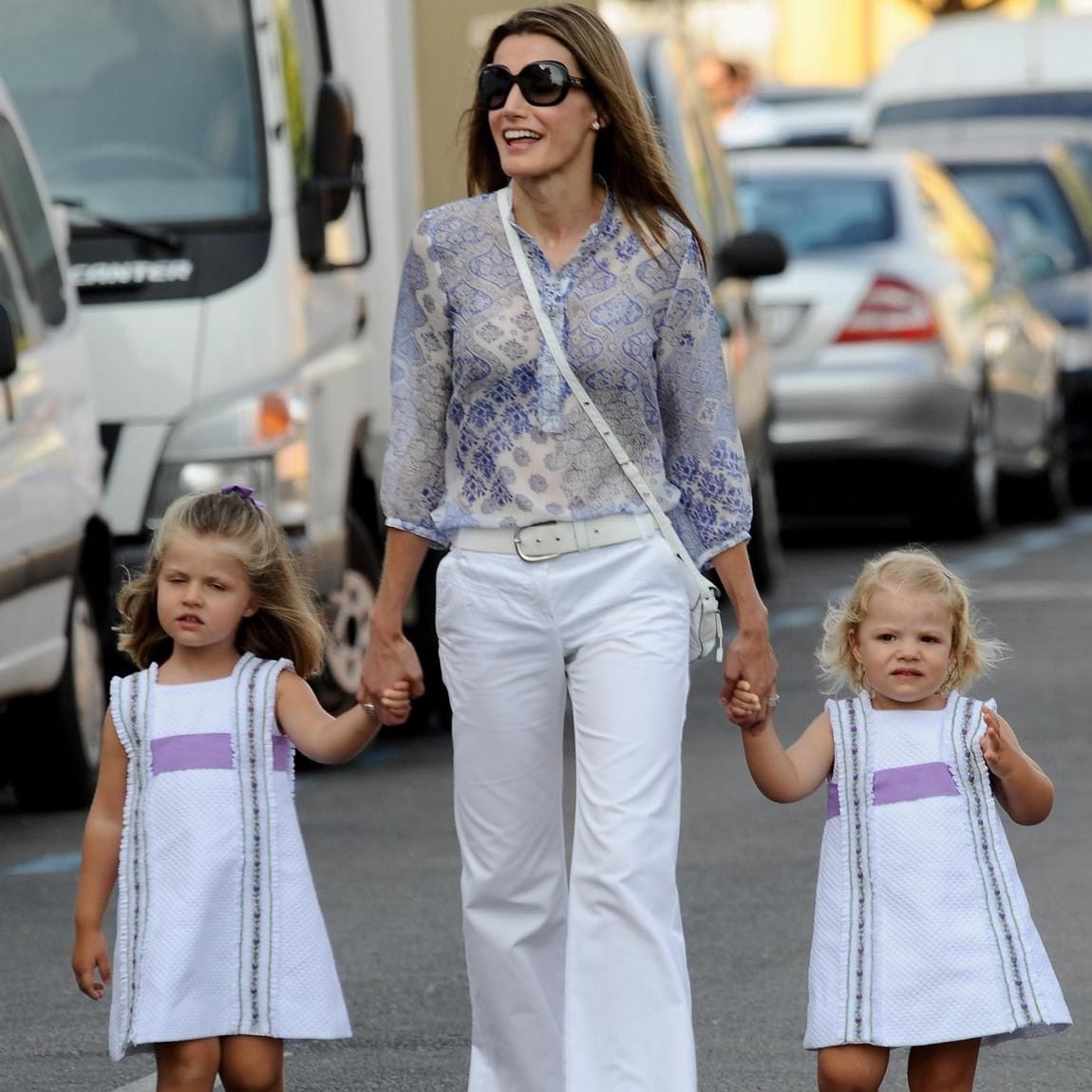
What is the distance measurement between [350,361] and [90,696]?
1416 mm

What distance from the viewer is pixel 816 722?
4.84 meters

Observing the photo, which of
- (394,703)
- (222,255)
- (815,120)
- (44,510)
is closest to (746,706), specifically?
(394,703)

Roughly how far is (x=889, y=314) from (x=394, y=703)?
11.1 meters

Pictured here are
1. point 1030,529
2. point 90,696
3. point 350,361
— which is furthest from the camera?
point 1030,529

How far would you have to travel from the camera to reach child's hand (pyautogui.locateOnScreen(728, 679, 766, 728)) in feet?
15.7

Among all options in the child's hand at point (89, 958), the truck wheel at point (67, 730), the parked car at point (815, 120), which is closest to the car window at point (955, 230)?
the parked car at point (815, 120)

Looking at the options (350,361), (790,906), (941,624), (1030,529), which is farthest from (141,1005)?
(1030,529)

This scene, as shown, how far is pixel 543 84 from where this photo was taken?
4.96m

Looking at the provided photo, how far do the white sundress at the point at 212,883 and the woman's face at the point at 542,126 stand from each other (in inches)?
34.8

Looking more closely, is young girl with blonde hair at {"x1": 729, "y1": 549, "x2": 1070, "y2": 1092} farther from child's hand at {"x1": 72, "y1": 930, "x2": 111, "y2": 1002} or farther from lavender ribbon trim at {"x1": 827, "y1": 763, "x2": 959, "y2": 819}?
child's hand at {"x1": 72, "y1": 930, "x2": 111, "y2": 1002}

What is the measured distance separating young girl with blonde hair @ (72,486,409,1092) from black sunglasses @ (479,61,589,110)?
741mm

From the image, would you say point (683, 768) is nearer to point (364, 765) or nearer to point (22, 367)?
point (364, 765)

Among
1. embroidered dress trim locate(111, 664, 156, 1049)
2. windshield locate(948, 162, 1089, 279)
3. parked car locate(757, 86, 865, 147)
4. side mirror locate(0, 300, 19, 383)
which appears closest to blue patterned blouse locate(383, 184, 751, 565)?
embroidered dress trim locate(111, 664, 156, 1049)

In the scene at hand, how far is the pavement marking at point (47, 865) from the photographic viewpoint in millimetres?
8180
